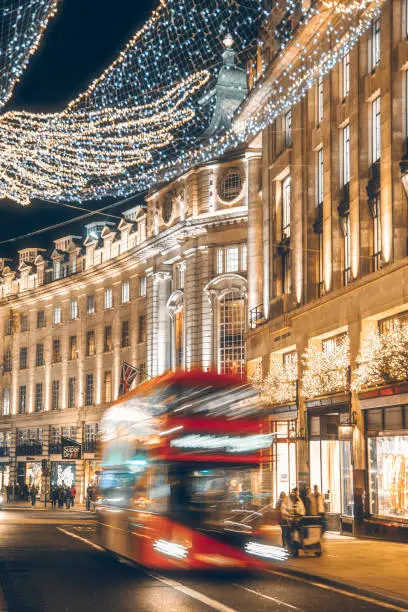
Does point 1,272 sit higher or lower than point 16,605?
higher

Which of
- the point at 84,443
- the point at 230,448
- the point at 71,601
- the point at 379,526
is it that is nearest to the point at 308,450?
the point at 379,526

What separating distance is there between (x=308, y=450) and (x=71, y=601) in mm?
22406

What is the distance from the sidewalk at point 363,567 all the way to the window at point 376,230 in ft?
28.4

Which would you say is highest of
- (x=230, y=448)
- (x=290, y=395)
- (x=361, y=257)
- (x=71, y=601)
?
(x=361, y=257)

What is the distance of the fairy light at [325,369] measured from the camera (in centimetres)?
3256

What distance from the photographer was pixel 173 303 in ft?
207

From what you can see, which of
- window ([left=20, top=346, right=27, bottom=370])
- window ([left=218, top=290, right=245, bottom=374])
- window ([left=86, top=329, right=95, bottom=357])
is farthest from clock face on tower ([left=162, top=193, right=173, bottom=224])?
window ([left=20, top=346, right=27, bottom=370])

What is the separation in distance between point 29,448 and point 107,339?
46.5ft

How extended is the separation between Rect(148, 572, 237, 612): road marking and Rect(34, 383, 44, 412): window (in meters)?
61.5

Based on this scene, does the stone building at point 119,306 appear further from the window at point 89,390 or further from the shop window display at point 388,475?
the shop window display at point 388,475

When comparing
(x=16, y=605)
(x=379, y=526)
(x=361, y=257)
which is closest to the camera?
(x=16, y=605)

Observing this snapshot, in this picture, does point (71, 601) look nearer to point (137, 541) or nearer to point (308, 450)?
point (137, 541)

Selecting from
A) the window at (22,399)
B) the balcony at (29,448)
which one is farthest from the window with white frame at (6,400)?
the balcony at (29,448)

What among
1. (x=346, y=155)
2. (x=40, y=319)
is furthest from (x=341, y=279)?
(x=40, y=319)
